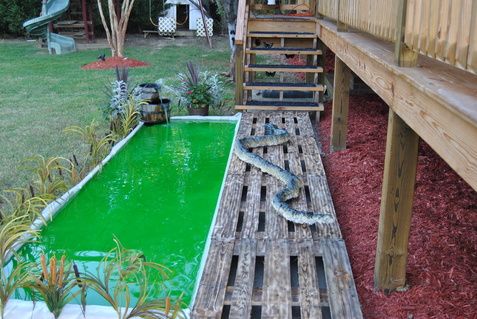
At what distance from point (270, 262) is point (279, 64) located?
5124mm

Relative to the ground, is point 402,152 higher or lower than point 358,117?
higher

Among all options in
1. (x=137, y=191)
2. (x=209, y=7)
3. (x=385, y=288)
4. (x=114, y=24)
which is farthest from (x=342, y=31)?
(x=209, y=7)

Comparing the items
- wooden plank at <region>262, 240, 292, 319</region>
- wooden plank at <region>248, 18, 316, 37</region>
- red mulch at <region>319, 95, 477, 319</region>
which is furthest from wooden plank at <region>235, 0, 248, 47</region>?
wooden plank at <region>262, 240, 292, 319</region>

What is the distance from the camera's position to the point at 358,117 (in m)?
6.91

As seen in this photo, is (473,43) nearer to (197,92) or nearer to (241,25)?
(241,25)

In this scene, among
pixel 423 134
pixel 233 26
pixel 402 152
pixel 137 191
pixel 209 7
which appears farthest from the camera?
pixel 209 7

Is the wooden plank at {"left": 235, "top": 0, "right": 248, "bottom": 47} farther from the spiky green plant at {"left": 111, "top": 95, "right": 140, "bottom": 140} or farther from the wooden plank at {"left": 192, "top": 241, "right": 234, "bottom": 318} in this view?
the wooden plank at {"left": 192, "top": 241, "right": 234, "bottom": 318}

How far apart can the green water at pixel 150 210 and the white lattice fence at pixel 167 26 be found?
12.6 m

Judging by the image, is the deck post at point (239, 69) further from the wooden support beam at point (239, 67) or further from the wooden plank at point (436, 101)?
the wooden plank at point (436, 101)

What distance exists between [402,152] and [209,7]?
1803 cm

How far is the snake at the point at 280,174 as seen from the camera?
3688 mm

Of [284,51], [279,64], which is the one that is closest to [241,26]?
[284,51]

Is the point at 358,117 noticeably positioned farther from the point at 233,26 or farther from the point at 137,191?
the point at 233,26

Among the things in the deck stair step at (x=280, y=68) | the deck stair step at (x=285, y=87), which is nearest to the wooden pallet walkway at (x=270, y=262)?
the deck stair step at (x=285, y=87)
